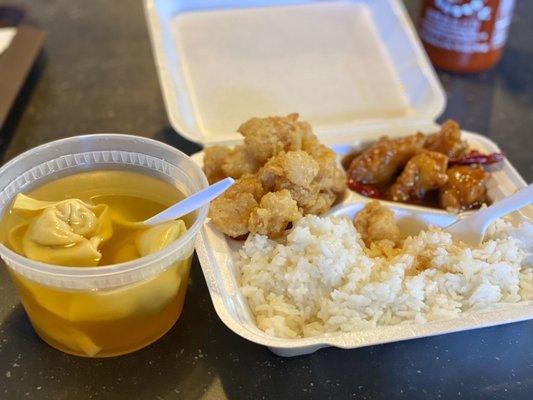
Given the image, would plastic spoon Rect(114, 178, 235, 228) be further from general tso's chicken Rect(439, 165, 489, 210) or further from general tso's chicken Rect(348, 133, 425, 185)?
general tso's chicken Rect(439, 165, 489, 210)

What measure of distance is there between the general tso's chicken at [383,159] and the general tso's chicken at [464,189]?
143 millimetres

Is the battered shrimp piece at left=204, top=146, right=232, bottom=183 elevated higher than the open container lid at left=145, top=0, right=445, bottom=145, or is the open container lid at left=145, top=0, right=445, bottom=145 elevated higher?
the battered shrimp piece at left=204, top=146, right=232, bottom=183

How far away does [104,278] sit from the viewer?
4.07 ft

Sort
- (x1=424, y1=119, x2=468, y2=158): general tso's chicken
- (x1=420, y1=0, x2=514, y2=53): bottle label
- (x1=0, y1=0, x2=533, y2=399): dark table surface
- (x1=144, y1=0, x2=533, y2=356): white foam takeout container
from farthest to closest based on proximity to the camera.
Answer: (x1=420, y1=0, x2=514, y2=53): bottle label, (x1=144, y1=0, x2=533, y2=356): white foam takeout container, (x1=424, y1=119, x2=468, y2=158): general tso's chicken, (x1=0, y1=0, x2=533, y2=399): dark table surface

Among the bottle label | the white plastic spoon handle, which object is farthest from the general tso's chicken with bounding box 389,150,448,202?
the bottle label

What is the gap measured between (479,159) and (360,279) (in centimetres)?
69

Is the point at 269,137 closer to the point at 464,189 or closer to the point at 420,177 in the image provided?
the point at 420,177

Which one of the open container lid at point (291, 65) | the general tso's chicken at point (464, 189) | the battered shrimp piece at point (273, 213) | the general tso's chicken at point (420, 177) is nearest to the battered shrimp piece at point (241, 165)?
the battered shrimp piece at point (273, 213)

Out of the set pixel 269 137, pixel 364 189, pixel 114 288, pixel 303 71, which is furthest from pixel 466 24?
pixel 114 288

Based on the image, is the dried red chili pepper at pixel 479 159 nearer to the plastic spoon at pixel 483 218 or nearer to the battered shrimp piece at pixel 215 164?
the plastic spoon at pixel 483 218

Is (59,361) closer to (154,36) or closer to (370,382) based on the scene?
(370,382)

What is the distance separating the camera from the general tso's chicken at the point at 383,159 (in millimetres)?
1873

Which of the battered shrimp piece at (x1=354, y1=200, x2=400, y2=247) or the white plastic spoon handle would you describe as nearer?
the white plastic spoon handle

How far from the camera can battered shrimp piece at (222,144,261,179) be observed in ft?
5.45
